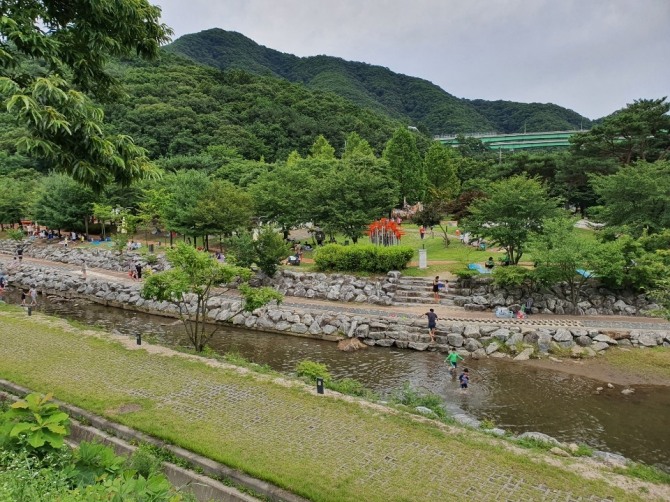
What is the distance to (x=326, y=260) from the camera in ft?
87.5

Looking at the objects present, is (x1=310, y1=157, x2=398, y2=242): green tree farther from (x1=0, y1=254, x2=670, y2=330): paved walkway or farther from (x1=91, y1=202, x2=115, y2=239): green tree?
(x1=91, y1=202, x2=115, y2=239): green tree

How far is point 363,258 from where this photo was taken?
1021 inches

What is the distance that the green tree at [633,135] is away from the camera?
3528 centimetres

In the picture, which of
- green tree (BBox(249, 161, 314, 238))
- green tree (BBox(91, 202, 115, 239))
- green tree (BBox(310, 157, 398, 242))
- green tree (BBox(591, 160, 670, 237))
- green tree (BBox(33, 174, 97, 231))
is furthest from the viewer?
green tree (BBox(33, 174, 97, 231))

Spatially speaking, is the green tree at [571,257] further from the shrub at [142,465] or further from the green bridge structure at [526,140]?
the green bridge structure at [526,140]

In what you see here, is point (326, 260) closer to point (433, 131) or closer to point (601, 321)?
point (601, 321)

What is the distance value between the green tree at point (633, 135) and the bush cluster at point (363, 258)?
71.5 feet

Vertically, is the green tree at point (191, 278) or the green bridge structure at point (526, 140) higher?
the green bridge structure at point (526, 140)

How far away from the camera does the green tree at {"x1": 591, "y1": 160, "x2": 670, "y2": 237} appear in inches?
867

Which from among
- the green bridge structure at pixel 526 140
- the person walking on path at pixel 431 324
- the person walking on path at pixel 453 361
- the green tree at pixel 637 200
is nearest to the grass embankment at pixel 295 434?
the person walking on path at pixel 453 361

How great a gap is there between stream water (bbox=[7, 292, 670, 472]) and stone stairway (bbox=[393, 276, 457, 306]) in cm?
469

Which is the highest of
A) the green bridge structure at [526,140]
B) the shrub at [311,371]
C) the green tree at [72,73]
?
the green bridge structure at [526,140]

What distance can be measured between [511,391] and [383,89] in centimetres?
14302

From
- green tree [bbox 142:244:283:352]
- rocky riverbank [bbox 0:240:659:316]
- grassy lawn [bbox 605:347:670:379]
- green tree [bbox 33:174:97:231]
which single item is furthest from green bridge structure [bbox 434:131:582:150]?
green tree [bbox 142:244:283:352]
